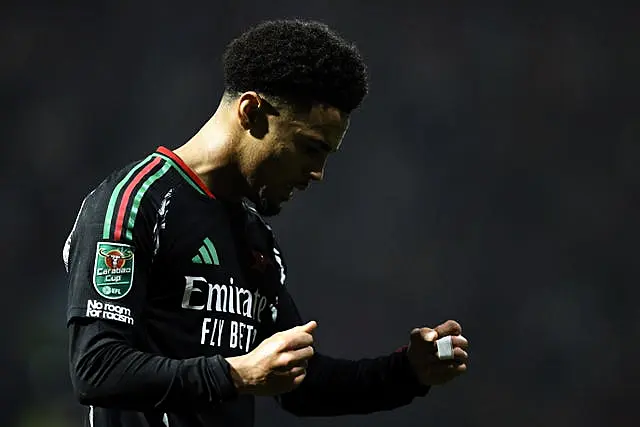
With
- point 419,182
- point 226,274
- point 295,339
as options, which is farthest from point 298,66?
point 419,182

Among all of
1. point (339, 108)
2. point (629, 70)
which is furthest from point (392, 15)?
point (339, 108)

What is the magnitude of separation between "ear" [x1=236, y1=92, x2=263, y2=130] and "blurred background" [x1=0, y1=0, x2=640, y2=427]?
6.43 ft

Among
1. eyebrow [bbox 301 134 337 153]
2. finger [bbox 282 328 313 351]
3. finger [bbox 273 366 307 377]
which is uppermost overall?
eyebrow [bbox 301 134 337 153]

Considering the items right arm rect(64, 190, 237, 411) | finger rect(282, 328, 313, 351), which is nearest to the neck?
right arm rect(64, 190, 237, 411)

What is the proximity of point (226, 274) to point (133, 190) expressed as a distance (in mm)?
219

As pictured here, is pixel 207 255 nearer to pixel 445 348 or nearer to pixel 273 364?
pixel 273 364

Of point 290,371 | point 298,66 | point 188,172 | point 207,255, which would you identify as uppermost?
point 298,66

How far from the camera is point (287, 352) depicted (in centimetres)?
125

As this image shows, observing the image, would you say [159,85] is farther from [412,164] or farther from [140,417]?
[140,417]

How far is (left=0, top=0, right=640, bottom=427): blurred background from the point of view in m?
3.40

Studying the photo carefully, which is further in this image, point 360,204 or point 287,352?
point 360,204

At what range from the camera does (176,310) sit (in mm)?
1433

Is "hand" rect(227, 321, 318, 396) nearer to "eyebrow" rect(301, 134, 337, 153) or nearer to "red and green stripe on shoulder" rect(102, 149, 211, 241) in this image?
"red and green stripe on shoulder" rect(102, 149, 211, 241)

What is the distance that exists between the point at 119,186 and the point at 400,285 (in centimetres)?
216
